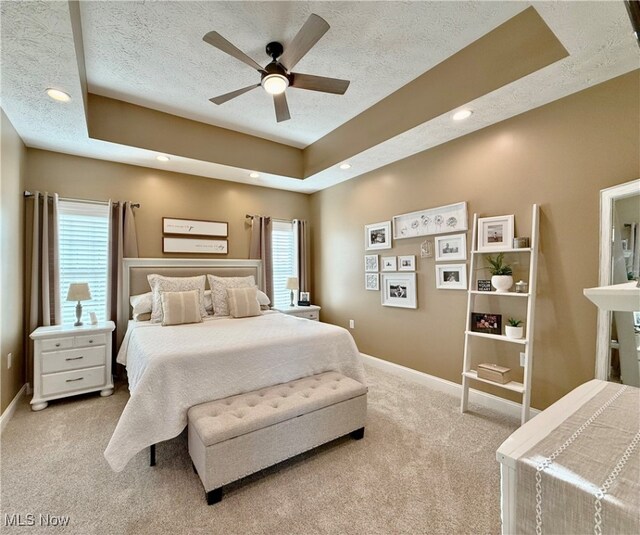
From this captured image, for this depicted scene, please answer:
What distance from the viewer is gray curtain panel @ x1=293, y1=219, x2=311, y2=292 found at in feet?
16.7

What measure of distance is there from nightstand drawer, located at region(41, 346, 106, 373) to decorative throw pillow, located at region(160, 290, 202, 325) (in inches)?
29.7

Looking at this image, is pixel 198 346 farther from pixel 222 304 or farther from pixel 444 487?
pixel 444 487

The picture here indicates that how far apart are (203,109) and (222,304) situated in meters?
2.30

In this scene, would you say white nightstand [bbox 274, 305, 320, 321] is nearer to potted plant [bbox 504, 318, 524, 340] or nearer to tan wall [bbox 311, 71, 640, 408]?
tan wall [bbox 311, 71, 640, 408]

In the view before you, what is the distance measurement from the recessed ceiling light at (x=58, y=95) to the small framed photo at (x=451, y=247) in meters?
3.61

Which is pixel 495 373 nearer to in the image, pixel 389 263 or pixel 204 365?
pixel 389 263

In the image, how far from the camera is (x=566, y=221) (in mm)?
2396

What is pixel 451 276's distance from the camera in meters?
3.19

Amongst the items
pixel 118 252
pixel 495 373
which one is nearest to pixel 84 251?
pixel 118 252

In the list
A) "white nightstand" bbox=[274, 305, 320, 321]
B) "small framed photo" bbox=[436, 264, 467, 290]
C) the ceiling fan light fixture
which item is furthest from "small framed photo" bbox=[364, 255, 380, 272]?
the ceiling fan light fixture

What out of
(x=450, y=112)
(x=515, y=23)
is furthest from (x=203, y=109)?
(x=515, y=23)

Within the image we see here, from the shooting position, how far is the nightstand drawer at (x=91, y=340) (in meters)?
3.03

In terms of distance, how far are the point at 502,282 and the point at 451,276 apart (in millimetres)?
623

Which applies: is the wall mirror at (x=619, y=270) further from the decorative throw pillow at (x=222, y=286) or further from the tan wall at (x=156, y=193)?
the tan wall at (x=156, y=193)
